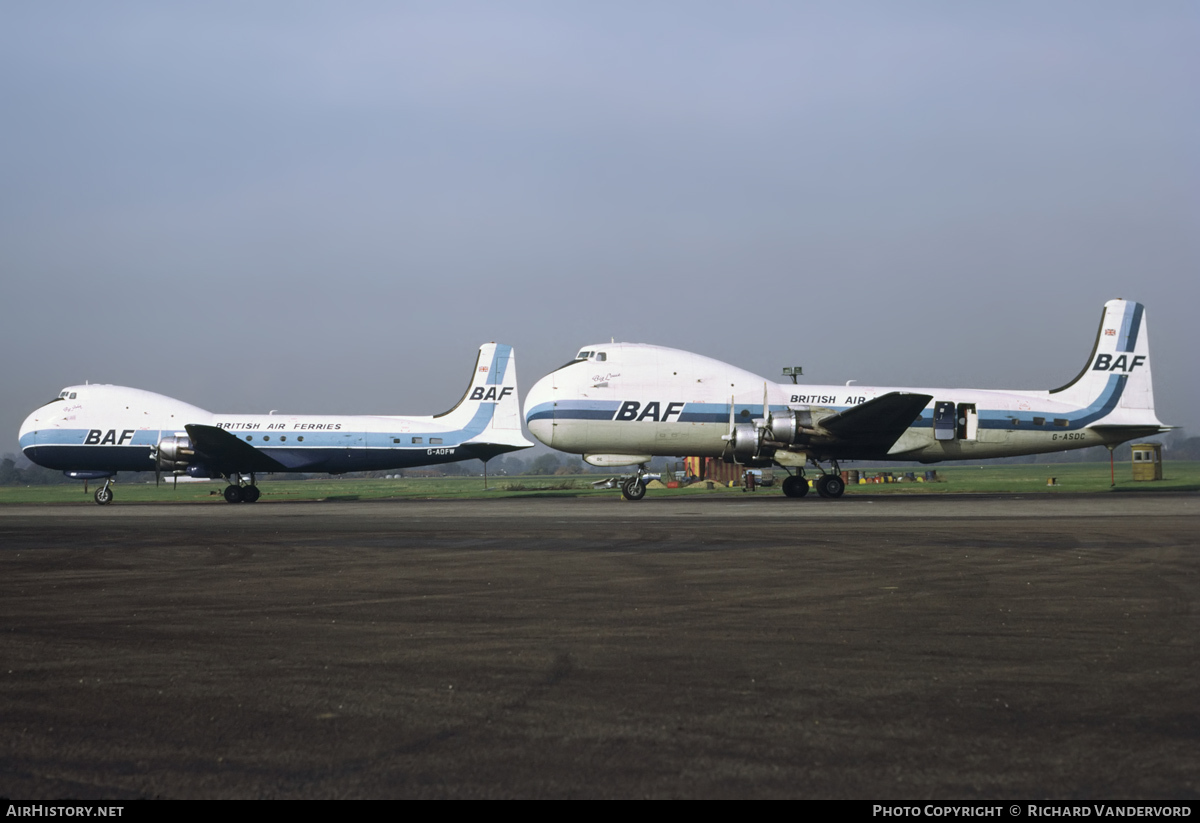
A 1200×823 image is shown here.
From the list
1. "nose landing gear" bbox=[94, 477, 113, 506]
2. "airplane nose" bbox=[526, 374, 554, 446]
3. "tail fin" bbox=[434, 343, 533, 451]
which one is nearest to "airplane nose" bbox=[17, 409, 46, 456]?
"nose landing gear" bbox=[94, 477, 113, 506]

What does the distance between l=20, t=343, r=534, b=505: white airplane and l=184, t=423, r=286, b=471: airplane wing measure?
49mm

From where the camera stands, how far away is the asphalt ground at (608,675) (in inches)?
183

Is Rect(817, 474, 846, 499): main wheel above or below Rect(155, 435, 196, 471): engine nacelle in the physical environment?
below

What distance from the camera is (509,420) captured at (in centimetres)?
4831

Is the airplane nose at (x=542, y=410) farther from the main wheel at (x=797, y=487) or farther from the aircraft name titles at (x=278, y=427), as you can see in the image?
the aircraft name titles at (x=278, y=427)

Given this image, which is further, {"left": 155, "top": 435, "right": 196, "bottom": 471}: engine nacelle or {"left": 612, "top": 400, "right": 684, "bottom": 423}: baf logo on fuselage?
{"left": 155, "top": 435, "right": 196, "bottom": 471}: engine nacelle

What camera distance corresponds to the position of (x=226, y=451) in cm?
4378

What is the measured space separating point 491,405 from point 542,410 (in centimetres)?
1214

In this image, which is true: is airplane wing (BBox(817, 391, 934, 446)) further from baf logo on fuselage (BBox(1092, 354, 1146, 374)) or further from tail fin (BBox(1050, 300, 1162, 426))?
baf logo on fuselage (BBox(1092, 354, 1146, 374))

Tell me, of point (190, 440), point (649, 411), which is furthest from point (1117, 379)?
point (190, 440)

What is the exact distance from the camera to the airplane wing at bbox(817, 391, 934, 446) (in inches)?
1336

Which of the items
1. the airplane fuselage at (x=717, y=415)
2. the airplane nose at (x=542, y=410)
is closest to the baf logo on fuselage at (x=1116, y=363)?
the airplane fuselage at (x=717, y=415)

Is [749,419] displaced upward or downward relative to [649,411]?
downward

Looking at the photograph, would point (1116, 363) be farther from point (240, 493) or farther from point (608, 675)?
point (240, 493)
